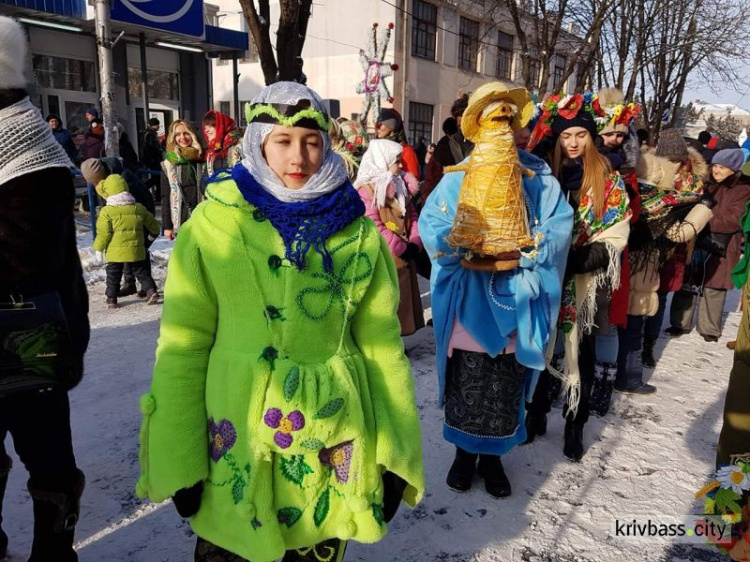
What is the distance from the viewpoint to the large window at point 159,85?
14.4 m

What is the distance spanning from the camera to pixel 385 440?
1.74 metres

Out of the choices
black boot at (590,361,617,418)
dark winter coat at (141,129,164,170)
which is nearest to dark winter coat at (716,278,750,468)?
black boot at (590,361,617,418)

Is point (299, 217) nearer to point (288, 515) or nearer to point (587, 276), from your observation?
point (288, 515)

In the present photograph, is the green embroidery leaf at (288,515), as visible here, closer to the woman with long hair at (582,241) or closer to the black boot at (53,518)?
the black boot at (53,518)

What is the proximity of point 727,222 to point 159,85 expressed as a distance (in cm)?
1389

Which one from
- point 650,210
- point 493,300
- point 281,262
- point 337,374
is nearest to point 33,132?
point 281,262

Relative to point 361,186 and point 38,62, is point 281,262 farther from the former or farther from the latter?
point 38,62

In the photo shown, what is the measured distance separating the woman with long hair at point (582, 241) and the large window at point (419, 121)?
18.3 metres

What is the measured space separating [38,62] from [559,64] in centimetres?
2627

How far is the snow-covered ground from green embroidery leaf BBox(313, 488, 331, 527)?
1.04 m

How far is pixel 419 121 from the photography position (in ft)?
71.3

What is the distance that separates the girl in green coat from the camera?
5.37ft

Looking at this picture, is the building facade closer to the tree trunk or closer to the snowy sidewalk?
the tree trunk

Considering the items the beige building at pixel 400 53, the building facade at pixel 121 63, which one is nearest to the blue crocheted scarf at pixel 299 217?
the building facade at pixel 121 63
